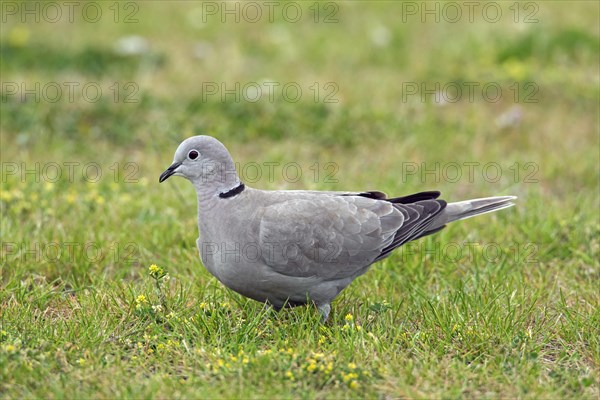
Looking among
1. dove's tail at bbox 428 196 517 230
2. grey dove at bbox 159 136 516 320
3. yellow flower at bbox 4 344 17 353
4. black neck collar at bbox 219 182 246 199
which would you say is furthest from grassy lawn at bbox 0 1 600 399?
black neck collar at bbox 219 182 246 199

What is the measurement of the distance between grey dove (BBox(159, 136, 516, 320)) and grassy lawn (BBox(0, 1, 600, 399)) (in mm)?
177

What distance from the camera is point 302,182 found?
646 centimetres

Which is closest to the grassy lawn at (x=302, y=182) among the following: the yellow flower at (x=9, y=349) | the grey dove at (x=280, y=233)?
the yellow flower at (x=9, y=349)

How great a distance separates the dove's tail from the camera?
4.67 m

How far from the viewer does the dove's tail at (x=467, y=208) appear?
15.3ft

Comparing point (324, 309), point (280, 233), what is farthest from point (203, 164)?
point (324, 309)

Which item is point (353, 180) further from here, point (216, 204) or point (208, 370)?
point (208, 370)

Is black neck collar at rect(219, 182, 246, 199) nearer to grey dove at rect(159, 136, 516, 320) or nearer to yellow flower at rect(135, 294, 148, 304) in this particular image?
grey dove at rect(159, 136, 516, 320)

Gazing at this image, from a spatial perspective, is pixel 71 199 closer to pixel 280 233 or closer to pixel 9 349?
pixel 280 233

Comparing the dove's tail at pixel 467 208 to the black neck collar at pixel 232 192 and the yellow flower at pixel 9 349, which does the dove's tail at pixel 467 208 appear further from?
the yellow flower at pixel 9 349

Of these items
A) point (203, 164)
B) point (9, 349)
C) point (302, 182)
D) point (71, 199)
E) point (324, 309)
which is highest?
point (203, 164)

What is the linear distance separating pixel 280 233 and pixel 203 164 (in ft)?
1.74

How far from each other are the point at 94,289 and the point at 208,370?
114 cm

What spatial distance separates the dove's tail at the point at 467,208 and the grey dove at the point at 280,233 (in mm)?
174
